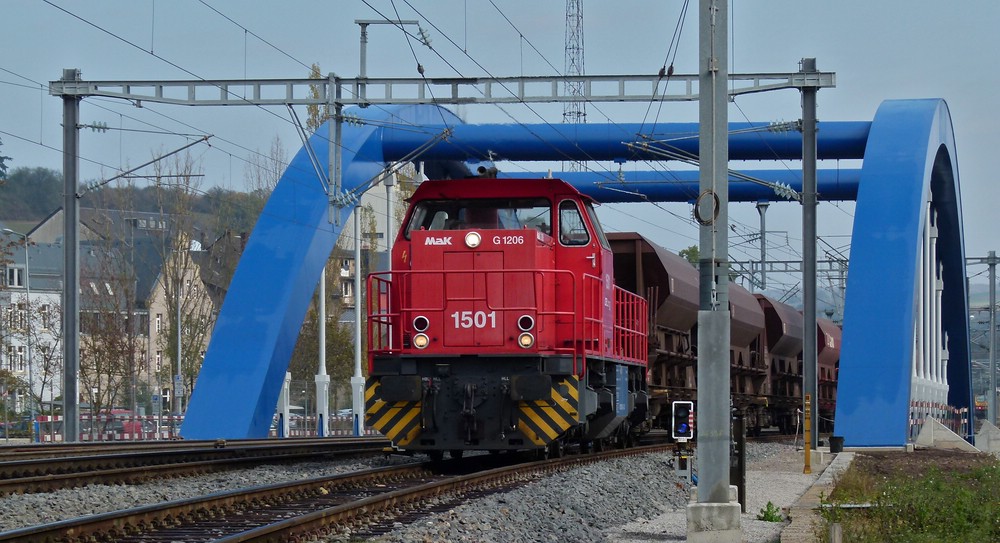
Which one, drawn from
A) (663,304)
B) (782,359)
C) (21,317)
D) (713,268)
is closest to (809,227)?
(663,304)

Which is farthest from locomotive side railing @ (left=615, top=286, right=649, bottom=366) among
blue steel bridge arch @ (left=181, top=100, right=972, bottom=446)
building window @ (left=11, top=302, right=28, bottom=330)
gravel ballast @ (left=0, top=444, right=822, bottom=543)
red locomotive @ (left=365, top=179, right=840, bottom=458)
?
building window @ (left=11, top=302, right=28, bottom=330)

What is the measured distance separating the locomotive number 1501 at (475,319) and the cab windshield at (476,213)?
4.00ft

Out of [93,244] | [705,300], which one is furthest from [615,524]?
[93,244]

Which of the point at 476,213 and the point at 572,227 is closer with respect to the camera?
the point at 476,213

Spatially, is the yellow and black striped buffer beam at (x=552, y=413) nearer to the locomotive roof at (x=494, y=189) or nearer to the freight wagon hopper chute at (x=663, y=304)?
the locomotive roof at (x=494, y=189)

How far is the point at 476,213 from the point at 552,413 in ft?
9.27

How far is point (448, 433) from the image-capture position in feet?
48.4

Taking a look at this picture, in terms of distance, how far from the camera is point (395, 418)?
15.1m

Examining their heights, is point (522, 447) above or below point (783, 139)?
below

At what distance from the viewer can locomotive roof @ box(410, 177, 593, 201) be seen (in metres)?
15.8

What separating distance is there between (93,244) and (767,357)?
35.6 m

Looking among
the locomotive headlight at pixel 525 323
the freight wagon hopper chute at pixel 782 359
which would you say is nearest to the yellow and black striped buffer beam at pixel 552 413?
the locomotive headlight at pixel 525 323

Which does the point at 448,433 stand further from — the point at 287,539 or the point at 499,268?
the point at 287,539

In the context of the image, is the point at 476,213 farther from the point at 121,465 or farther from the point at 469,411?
the point at 121,465
